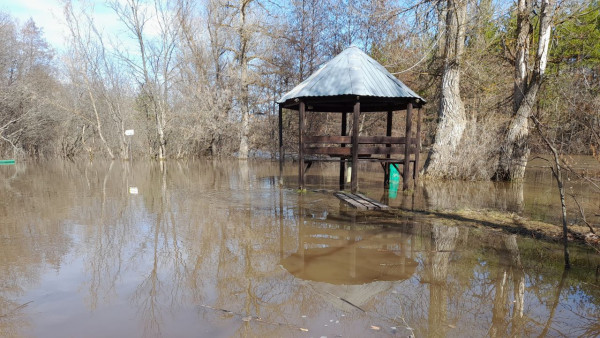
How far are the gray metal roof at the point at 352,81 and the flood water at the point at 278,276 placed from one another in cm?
375

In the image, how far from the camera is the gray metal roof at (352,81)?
34.3 ft

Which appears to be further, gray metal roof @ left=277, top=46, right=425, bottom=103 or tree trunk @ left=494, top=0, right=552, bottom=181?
tree trunk @ left=494, top=0, right=552, bottom=181

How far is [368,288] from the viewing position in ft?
14.3

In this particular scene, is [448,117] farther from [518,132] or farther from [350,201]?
[350,201]

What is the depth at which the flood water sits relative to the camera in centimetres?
351

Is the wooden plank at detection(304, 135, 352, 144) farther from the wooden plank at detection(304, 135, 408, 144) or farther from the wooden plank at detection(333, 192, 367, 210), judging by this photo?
the wooden plank at detection(333, 192, 367, 210)

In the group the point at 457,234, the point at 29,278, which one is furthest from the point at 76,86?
the point at 457,234

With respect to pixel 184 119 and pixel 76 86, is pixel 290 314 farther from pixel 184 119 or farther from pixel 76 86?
pixel 76 86

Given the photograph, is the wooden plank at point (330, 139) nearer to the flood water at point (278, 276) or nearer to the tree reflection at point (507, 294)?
the flood water at point (278, 276)

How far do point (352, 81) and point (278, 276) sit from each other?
745cm

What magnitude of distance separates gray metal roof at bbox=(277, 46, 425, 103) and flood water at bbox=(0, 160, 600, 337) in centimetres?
375

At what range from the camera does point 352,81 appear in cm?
1073

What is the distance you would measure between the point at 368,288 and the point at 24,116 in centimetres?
2994

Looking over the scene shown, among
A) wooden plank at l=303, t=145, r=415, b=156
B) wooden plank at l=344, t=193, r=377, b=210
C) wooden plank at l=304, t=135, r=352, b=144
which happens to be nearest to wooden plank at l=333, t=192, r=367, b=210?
wooden plank at l=344, t=193, r=377, b=210
